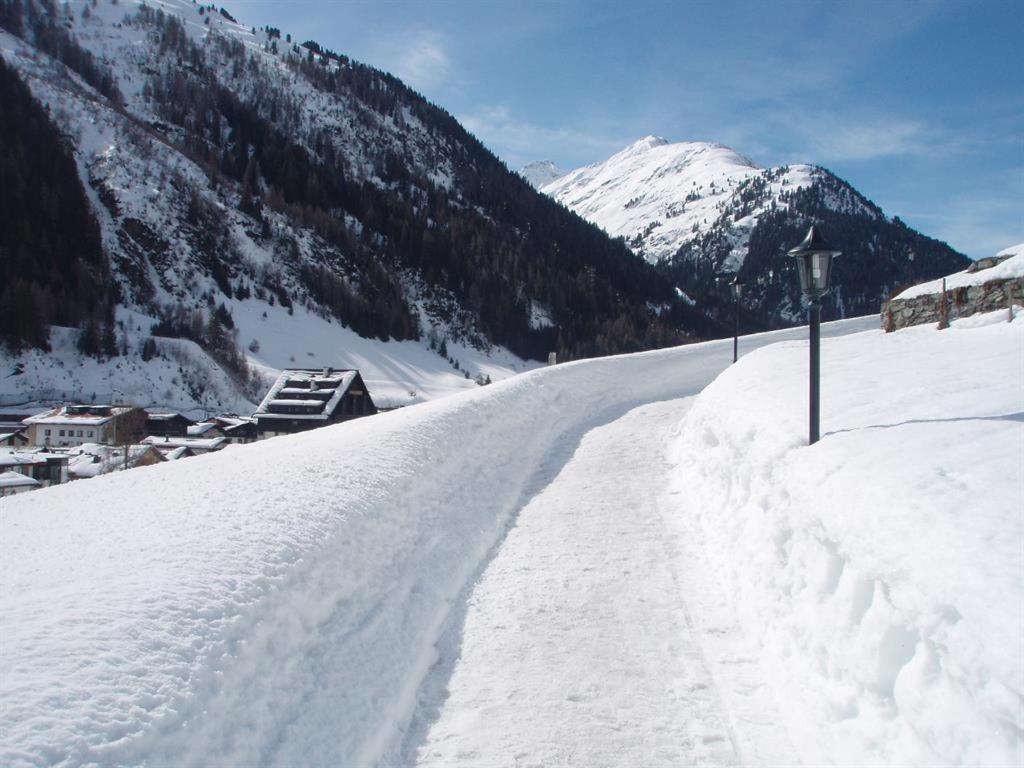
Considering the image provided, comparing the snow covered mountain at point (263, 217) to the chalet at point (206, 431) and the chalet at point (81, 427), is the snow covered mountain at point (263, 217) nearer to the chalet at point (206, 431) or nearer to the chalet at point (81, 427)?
the chalet at point (81, 427)

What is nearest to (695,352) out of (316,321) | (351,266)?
(316,321)

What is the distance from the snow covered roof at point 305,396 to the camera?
28094 mm

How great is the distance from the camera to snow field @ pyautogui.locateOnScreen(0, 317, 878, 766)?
3.14 meters

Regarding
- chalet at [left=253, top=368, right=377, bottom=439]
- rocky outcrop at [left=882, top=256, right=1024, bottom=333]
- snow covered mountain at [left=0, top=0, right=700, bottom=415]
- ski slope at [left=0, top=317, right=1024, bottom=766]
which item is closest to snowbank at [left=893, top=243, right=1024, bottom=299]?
rocky outcrop at [left=882, top=256, right=1024, bottom=333]

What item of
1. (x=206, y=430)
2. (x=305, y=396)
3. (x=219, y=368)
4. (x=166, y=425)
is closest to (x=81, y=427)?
(x=166, y=425)

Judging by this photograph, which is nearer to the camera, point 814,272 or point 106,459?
point 814,272

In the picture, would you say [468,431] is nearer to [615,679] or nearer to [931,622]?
[615,679]

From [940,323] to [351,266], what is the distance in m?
94.9

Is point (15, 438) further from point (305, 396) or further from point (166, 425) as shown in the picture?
point (305, 396)

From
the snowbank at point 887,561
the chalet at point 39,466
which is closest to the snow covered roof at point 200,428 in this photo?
the chalet at point 39,466

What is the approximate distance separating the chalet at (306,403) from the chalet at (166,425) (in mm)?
24424

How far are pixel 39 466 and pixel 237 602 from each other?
38.5 meters

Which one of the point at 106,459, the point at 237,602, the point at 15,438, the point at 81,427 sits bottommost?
the point at 106,459

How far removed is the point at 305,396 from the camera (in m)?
29.2
